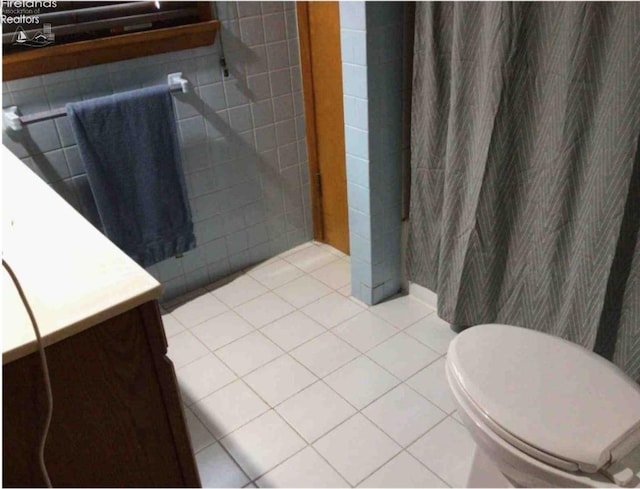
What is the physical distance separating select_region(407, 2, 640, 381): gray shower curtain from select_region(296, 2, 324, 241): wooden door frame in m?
0.69

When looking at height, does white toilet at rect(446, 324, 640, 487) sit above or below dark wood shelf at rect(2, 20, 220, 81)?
below

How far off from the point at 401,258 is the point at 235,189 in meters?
0.79

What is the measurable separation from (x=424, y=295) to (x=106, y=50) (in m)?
1.50

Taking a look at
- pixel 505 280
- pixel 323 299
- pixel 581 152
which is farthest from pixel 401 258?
pixel 581 152

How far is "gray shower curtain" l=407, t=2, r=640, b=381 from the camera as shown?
52.6 inches

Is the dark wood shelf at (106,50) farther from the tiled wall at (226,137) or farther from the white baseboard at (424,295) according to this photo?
the white baseboard at (424,295)

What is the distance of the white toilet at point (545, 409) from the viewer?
1.06 meters

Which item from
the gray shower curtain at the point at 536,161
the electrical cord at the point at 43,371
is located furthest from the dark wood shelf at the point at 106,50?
the electrical cord at the point at 43,371

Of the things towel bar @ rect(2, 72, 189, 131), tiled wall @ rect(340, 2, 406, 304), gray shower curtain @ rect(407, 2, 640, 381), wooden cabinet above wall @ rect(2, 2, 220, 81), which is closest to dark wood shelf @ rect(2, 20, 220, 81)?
wooden cabinet above wall @ rect(2, 2, 220, 81)

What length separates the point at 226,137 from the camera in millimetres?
2295

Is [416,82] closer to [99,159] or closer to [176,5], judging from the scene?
[176,5]

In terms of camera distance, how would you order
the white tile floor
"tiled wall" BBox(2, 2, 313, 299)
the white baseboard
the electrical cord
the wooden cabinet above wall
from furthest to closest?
the white baseboard → "tiled wall" BBox(2, 2, 313, 299) → the wooden cabinet above wall → the white tile floor → the electrical cord

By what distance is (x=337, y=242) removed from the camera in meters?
2.67

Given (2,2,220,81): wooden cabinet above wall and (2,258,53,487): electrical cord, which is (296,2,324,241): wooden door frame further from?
(2,258,53,487): electrical cord
